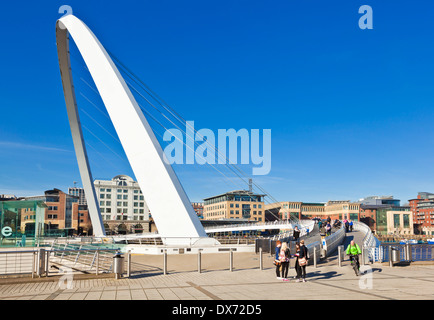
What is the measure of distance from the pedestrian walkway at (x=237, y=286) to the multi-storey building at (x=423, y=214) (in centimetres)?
14444

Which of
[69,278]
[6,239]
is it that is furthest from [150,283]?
[6,239]

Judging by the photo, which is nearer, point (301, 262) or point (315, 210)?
point (301, 262)

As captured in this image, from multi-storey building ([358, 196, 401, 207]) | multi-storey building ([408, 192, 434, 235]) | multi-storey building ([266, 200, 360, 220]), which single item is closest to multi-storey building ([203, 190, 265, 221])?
multi-storey building ([266, 200, 360, 220])

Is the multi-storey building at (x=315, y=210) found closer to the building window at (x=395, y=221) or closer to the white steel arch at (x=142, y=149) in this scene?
the building window at (x=395, y=221)

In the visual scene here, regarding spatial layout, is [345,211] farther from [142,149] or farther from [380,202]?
[142,149]

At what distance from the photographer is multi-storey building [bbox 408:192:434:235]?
14162 cm

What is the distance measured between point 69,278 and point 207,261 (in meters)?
7.23

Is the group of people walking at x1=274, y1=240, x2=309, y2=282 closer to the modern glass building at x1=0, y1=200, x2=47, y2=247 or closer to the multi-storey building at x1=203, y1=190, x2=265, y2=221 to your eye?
the modern glass building at x1=0, y1=200, x2=47, y2=247

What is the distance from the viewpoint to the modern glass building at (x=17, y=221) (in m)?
24.7

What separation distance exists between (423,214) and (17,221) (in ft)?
493

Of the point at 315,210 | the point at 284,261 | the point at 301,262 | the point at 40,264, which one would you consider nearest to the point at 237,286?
the point at 284,261

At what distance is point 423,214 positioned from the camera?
484 ft

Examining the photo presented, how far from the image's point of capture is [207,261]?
1780 cm
